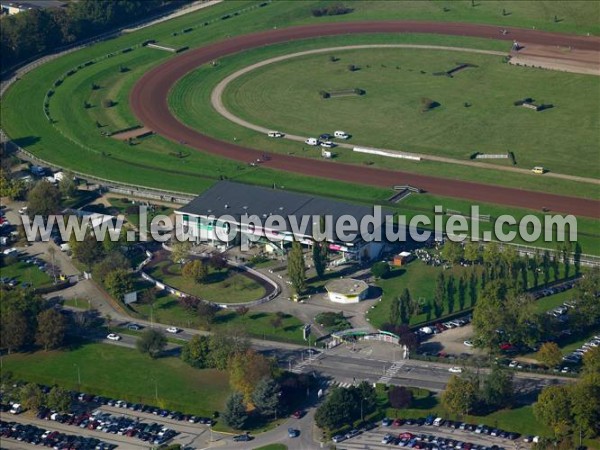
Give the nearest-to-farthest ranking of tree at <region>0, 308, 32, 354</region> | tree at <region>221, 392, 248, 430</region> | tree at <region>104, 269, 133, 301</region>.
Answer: tree at <region>221, 392, 248, 430</region> → tree at <region>0, 308, 32, 354</region> → tree at <region>104, 269, 133, 301</region>

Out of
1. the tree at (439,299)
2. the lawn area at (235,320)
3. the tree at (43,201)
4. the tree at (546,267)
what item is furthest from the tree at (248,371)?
the tree at (43,201)

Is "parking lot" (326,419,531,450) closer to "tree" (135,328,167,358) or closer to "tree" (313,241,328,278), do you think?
"tree" (135,328,167,358)

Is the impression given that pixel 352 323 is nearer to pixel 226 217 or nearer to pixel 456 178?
pixel 226 217

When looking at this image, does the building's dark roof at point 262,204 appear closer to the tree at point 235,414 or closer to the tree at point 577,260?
the tree at point 577,260

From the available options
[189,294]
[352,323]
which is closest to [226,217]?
[189,294]

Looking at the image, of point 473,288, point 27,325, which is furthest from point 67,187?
point 473,288

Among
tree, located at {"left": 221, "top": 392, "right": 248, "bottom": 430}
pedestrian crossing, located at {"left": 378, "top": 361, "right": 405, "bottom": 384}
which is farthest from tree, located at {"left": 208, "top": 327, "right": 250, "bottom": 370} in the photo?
pedestrian crossing, located at {"left": 378, "top": 361, "right": 405, "bottom": 384}
